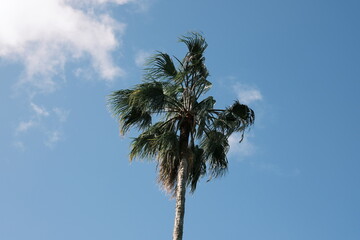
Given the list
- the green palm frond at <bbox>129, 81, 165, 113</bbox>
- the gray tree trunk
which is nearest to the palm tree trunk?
the gray tree trunk

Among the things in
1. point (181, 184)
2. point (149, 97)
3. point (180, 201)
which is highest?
point (149, 97)

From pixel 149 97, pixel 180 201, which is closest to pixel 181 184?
pixel 180 201

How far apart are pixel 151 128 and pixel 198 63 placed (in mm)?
2357

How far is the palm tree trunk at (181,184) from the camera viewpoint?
14992 mm

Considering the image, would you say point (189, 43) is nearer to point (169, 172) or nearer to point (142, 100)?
point (142, 100)

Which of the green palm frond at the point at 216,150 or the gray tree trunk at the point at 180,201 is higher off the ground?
the green palm frond at the point at 216,150

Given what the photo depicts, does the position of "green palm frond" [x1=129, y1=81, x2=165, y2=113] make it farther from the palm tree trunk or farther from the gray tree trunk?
the gray tree trunk

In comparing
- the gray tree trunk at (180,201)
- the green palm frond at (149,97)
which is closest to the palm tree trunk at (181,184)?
the gray tree trunk at (180,201)

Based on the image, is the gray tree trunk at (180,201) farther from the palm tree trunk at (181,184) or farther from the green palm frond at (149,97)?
the green palm frond at (149,97)

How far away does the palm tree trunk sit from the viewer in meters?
15.0

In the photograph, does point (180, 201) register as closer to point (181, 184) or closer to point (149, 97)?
point (181, 184)

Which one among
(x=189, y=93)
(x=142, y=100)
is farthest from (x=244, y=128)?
(x=142, y=100)

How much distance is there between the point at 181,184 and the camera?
15.9 m

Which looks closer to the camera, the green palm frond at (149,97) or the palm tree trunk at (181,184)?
the palm tree trunk at (181,184)
